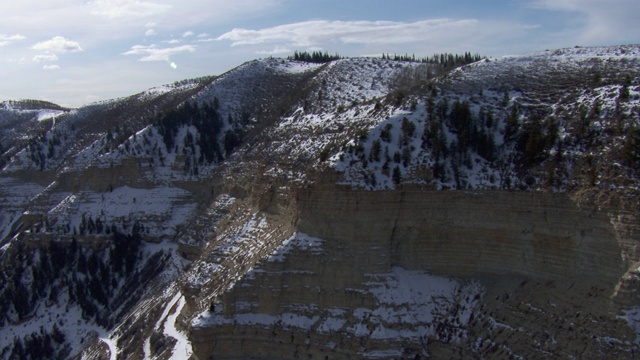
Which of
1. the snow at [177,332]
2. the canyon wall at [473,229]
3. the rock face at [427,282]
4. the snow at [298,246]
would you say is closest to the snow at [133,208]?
the snow at [177,332]

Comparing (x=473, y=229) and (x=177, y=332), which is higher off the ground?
(x=473, y=229)

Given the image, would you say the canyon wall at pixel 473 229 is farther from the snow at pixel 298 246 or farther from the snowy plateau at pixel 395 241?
the snow at pixel 298 246

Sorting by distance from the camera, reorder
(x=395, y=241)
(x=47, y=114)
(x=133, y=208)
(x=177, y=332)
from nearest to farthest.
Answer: (x=395, y=241) < (x=177, y=332) < (x=133, y=208) < (x=47, y=114)

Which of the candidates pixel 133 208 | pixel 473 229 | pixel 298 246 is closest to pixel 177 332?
pixel 298 246

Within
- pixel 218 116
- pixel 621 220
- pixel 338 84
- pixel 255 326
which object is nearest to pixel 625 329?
pixel 621 220

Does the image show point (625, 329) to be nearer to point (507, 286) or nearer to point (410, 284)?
point (507, 286)

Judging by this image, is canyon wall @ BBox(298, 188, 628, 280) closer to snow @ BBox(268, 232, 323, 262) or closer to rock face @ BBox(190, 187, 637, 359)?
rock face @ BBox(190, 187, 637, 359)

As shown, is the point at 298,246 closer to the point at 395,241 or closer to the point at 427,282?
the point at 395,241
